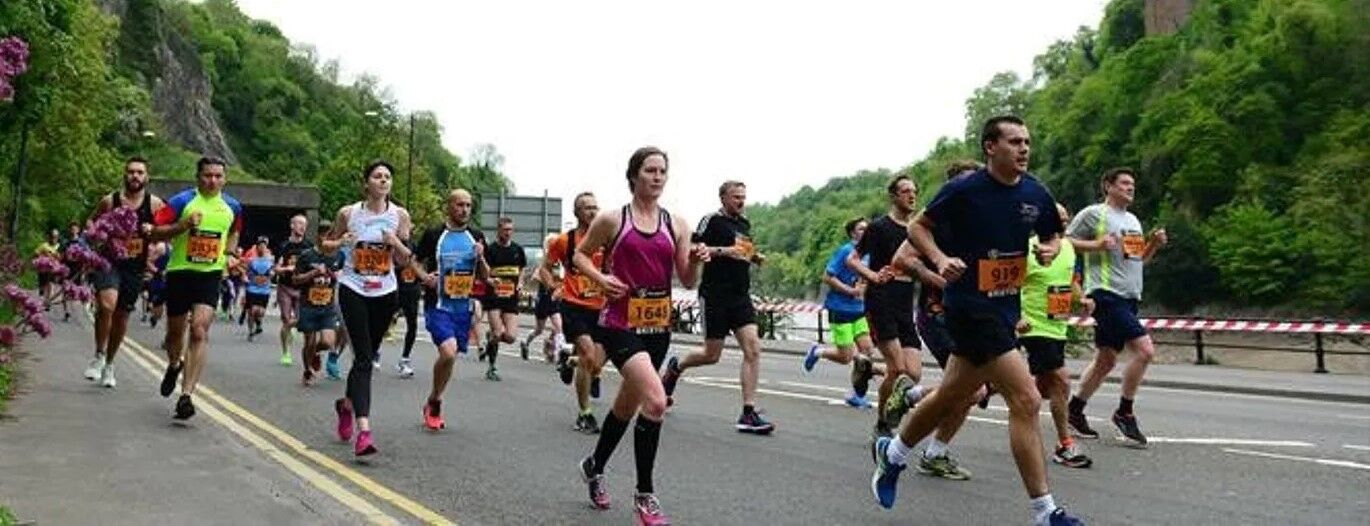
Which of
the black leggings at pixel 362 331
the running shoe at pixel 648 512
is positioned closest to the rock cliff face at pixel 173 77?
the black leggings at pixel 362 331

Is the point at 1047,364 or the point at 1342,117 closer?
the point at 1047,364

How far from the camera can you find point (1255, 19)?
3127 inches

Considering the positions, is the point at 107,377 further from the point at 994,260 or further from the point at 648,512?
the point at 994,260

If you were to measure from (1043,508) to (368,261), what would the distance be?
15.8 ft

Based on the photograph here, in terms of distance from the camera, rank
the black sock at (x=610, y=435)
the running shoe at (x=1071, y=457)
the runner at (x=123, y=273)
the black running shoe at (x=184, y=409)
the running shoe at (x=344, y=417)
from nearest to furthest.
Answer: the black sock at (x=610, y=435) → the running shoe at (x=1071, y=457) → the running shoe at (x=344, y=417) → the black running shoe at (x=184, y=409) → the runner at (x=123, y=273)

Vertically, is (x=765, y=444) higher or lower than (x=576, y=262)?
lower

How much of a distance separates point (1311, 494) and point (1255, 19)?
80.2 meters

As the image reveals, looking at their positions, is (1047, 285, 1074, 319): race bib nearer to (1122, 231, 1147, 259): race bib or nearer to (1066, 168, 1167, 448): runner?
(1066, 168, 1167, 448): runner

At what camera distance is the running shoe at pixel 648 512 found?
6066mm

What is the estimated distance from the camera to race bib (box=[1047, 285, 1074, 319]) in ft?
28.8

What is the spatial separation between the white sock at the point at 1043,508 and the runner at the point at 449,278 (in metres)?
5.23

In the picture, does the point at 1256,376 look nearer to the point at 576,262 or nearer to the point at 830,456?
the point at 830,456

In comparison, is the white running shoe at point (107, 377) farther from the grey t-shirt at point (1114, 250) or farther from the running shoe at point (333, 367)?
the grey t-shirt at point (1114, 250)

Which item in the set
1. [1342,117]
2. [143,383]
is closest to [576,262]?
[143,383]
